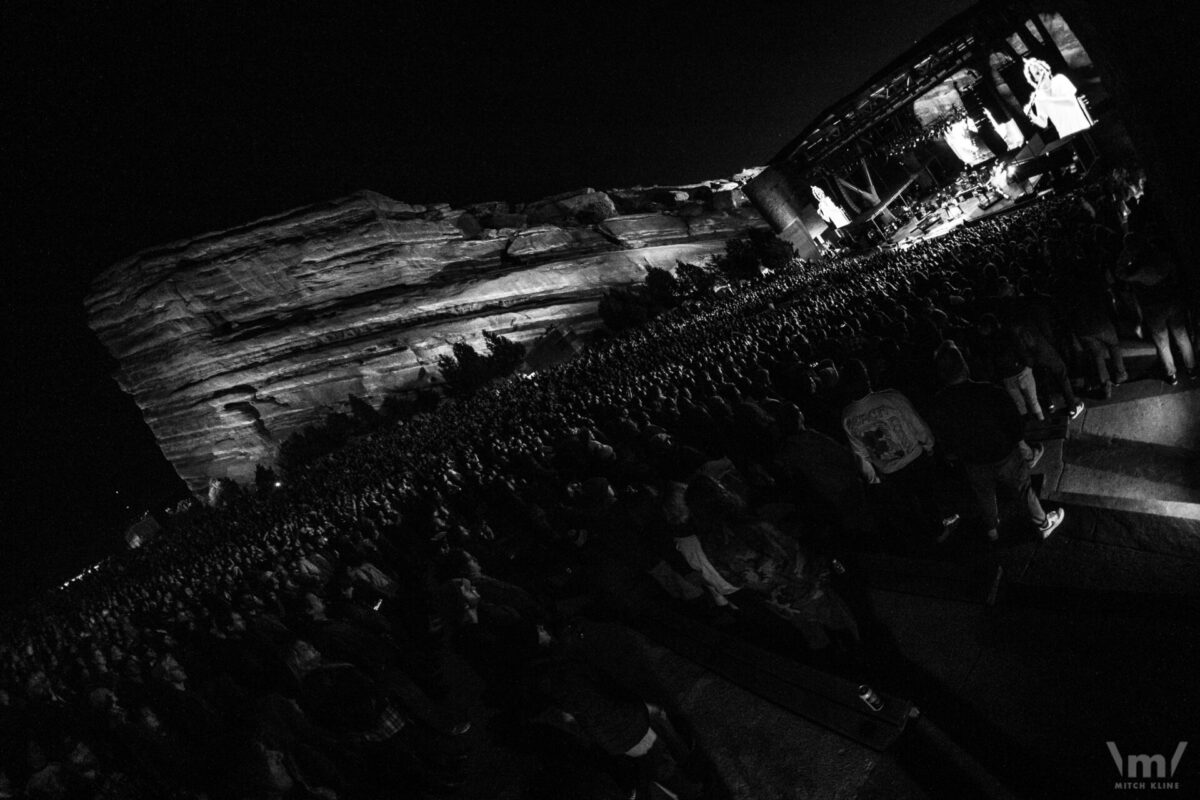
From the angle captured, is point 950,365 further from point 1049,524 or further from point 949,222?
point 949,222

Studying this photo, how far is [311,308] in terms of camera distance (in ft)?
171

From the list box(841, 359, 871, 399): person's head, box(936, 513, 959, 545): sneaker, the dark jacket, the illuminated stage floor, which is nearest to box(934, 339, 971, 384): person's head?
the dark jacket

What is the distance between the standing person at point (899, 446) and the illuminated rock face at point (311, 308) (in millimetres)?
46812

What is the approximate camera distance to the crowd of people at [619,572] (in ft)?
10.6

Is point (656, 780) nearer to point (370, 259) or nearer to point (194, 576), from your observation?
point (194, 576)

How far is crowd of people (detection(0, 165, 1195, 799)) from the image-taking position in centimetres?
322

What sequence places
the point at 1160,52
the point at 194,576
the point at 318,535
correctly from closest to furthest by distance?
the point at 1160,52
the point at 318,535
the point at 194,576

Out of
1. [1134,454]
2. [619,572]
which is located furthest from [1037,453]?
[619,572]

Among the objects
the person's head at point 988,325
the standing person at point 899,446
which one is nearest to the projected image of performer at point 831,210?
the person's head at point 988,325

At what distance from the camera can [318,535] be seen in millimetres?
11219

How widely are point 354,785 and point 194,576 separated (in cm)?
1360

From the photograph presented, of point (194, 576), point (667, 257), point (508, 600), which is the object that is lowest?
point (508, 600)

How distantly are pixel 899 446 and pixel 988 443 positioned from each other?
0.58 metres

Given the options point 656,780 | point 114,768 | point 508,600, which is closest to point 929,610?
point 656,780
